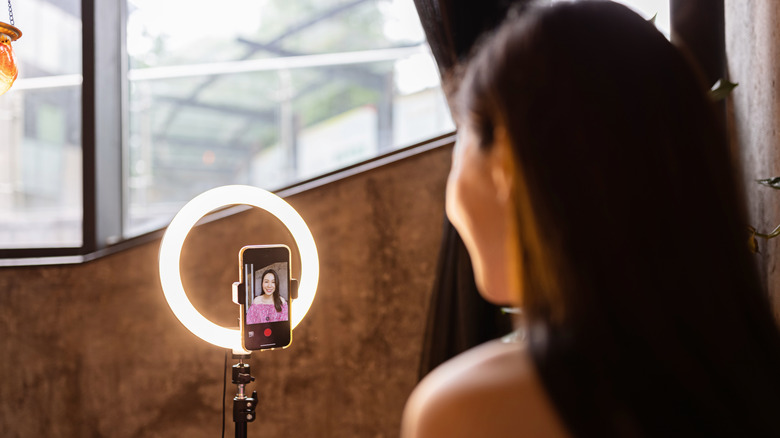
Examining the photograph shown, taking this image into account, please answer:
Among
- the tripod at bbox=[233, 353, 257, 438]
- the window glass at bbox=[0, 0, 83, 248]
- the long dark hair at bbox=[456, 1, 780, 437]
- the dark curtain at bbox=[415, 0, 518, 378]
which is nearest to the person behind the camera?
the long dark hair at bbox=[456, 1, 780, 437]

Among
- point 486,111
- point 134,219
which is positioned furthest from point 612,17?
point 134,219

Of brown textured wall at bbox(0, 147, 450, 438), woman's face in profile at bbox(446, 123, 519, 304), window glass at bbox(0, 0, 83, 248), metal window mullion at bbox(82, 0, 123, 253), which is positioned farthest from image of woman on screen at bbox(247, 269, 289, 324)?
window glass at bbox(0, 0, 83, 248)

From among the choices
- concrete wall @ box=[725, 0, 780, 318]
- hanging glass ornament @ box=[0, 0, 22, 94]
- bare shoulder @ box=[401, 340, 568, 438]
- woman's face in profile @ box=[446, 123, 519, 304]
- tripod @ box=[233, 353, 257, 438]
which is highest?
hanging glass ornament @ box=[0, 0, 22, 94]

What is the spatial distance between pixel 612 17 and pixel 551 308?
0.21 m

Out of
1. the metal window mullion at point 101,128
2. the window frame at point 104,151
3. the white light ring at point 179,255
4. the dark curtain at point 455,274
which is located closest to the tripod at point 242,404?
the white light ring at point 179,255

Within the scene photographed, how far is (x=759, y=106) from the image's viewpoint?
1369 millimetres

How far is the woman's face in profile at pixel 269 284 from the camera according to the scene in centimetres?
132

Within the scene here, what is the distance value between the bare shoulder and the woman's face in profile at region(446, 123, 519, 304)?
0.19 ft

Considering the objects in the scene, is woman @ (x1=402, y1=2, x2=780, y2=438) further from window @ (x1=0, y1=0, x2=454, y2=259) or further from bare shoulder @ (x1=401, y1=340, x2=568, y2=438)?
window @ (x1=0, y1=0, x2=454, y2=259)

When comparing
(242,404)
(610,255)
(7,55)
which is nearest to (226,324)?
(242,404)

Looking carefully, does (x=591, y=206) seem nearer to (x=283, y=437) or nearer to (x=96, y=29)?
(x=283, y=437)

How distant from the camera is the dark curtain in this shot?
1.76 m

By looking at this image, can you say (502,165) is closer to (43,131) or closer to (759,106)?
(759,106)

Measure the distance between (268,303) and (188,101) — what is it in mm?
1608
